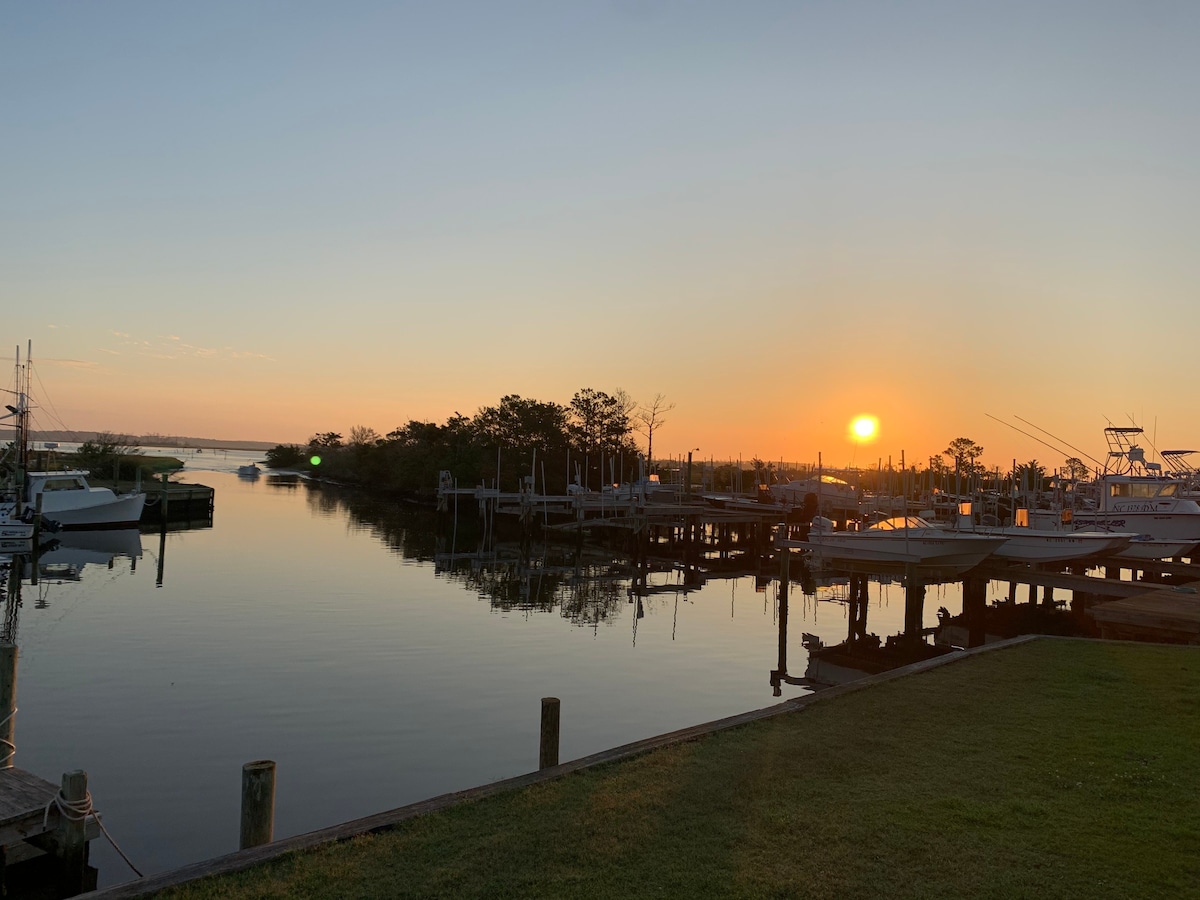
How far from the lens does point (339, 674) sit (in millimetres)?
18688

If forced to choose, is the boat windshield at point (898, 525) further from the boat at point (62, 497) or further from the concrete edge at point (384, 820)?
the boat at point (62, 497)

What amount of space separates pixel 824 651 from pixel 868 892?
17634 mm

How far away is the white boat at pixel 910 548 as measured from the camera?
1102 inches

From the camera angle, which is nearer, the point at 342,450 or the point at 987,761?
the point at 987,761

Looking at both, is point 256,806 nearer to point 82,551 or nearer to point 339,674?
point 339,674

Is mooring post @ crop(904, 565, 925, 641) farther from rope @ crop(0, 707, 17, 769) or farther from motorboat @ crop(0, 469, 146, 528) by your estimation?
motorboat @ crop(0, 469, 146, 528)

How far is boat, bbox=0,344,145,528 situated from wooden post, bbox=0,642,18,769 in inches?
1522

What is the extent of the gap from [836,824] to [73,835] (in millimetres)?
7301

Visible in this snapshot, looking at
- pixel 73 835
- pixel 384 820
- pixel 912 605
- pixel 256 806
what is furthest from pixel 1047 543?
pixel 73 835

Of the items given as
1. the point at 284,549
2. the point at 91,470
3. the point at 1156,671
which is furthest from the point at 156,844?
the point at 91,470

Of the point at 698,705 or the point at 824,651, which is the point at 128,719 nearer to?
the point at 698,705

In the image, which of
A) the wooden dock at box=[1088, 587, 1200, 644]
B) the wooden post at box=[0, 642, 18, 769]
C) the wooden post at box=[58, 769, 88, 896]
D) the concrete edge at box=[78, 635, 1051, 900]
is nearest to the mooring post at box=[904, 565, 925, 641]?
the wooden dock at box=[1088, 587, 1200, 644]

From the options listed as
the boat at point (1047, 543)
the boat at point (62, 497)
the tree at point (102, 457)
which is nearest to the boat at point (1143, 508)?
the boat at point (1047, 543)

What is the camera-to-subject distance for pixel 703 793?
825 centimetres
